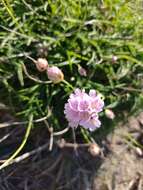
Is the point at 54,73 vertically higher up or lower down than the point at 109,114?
higher up

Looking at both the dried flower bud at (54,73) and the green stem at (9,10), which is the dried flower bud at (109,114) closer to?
the dried flower bud at (54,73)

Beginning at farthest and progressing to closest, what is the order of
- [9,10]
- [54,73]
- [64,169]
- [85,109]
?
[64,169] → [9,10] → [54,73] → [85,109]

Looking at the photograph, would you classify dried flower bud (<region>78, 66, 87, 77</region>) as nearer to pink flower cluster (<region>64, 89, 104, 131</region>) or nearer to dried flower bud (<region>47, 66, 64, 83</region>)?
dried flower bud (<region>47, 66, 64, 83</region>)

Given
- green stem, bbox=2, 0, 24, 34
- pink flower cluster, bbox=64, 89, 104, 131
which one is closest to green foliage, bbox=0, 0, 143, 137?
green stem, bbox=2, 0, 24, 34

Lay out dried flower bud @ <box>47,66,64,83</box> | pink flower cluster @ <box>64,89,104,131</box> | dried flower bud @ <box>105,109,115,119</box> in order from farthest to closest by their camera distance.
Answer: dried flower bud @ <box>105,109,115,119</box> → dried flower bud @ <box>47,66,64,83</box> → pink flower cluster @ <box>64,89,104,131</box>

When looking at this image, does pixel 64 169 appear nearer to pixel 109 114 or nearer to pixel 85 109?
pixel 109 114

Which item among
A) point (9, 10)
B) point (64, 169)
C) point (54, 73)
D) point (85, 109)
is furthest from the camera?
point (64, 169)

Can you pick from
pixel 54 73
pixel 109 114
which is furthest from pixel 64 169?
pixel 54 73
